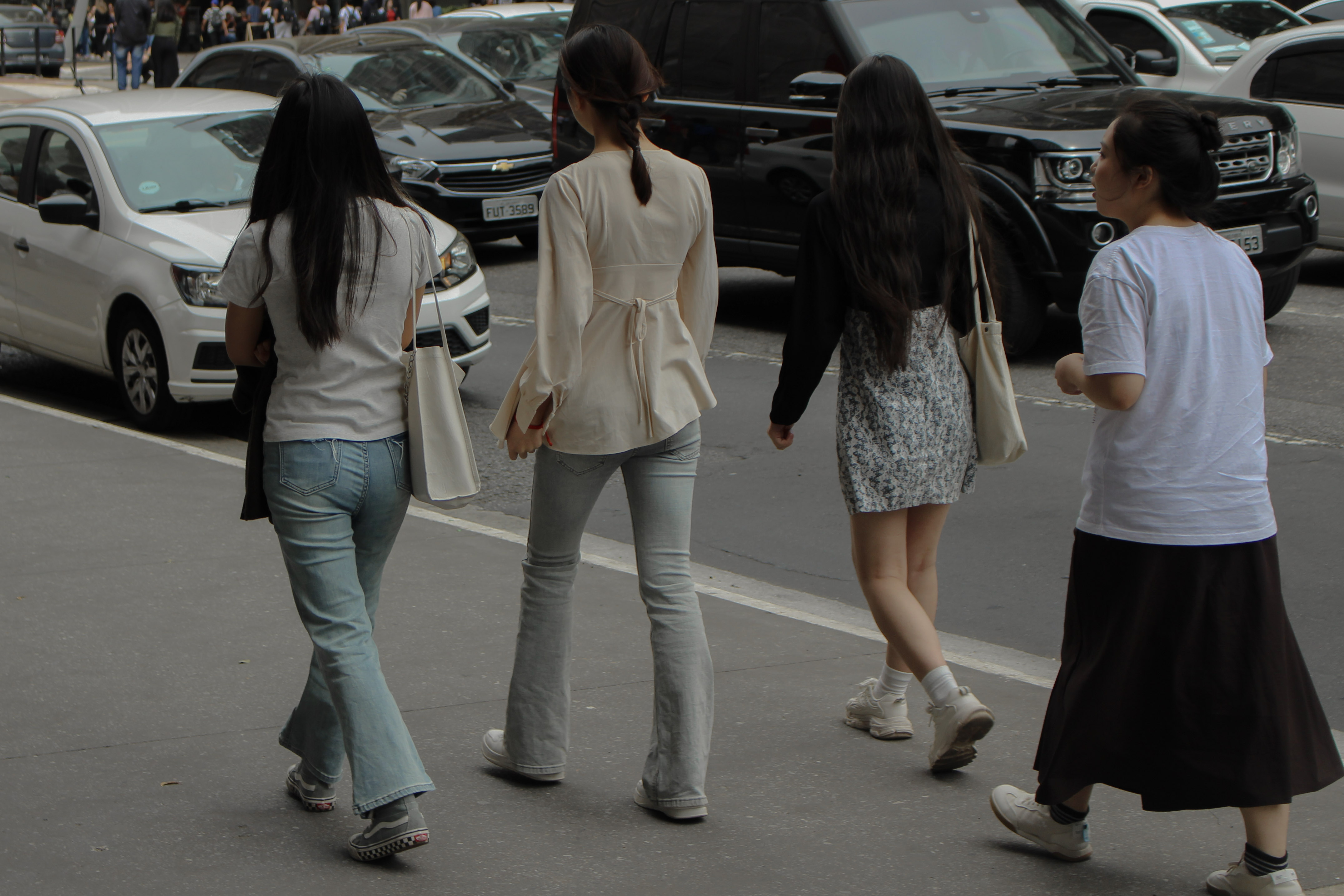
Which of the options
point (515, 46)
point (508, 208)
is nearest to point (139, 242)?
point (508, 208)

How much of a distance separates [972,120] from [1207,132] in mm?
5987

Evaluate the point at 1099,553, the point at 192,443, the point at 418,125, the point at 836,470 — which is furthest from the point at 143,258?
the point at 1099,553

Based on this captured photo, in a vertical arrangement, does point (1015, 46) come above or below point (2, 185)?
above

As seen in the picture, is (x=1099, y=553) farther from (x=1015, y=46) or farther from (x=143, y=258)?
(x=1015, y=46)

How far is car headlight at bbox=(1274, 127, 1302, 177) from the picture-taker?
936cm

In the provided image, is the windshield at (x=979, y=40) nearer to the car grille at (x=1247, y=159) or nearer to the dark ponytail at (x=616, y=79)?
the car grille at (x=1247, y=159)

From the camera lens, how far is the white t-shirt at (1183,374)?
3248mm

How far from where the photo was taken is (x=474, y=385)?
30.7ft

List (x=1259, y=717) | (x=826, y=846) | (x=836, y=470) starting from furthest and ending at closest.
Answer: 1. (x=836, y=470)
2. (x=826, y=846)
3. (x=1259, y=717)

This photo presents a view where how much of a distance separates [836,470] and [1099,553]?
3975 mm

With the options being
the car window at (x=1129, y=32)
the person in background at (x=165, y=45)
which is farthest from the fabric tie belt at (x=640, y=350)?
the person in background at (x=165, y=45)

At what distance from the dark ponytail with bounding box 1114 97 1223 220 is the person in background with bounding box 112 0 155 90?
3018 cm

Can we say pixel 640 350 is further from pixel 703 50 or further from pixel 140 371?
pixel 703 50

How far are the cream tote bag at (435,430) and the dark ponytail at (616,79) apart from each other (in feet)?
1.75
